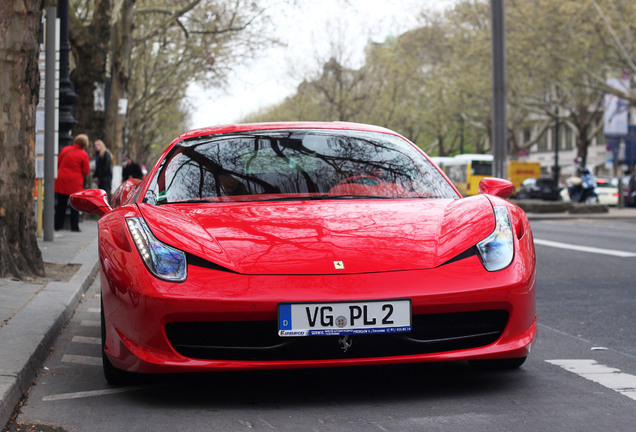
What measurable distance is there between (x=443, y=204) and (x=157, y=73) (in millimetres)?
45259

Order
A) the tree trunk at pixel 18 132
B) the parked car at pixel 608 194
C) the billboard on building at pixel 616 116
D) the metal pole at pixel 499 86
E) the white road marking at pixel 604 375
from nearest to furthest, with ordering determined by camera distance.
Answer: the white road marking at pixel 604 375, the tree trunk at pixel 18 132, the metal pole at pixel 499 86, the billboard on building at pixel 616 116, the parked car at pixel 608 194

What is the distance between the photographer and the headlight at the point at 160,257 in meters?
4.18

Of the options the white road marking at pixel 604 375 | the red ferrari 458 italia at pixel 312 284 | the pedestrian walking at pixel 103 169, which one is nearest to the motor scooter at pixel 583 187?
the pedestrian walking at pixel 103 169

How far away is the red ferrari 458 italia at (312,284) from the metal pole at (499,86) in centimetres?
1716

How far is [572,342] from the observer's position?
6.00 metres

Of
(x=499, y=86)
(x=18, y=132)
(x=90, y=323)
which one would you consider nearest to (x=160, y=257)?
(x=90, y=323)

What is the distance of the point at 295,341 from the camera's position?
407 cm

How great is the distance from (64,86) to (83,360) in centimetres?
1230

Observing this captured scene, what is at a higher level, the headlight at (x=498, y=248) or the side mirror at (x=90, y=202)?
the side mirror at (x=90, y=202)

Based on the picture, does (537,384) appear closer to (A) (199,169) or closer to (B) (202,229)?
(B) (202,229)

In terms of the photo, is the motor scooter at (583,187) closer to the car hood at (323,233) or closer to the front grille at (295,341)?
the car hood at (323,233)

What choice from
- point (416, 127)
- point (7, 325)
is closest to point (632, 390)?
point (7, 325)

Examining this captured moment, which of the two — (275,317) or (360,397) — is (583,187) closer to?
(360,397)

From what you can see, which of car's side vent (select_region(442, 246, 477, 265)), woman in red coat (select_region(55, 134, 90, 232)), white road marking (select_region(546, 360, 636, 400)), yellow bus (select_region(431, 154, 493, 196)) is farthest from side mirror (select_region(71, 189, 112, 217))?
yellow bus (select_region(431, 154, 493, 196))
